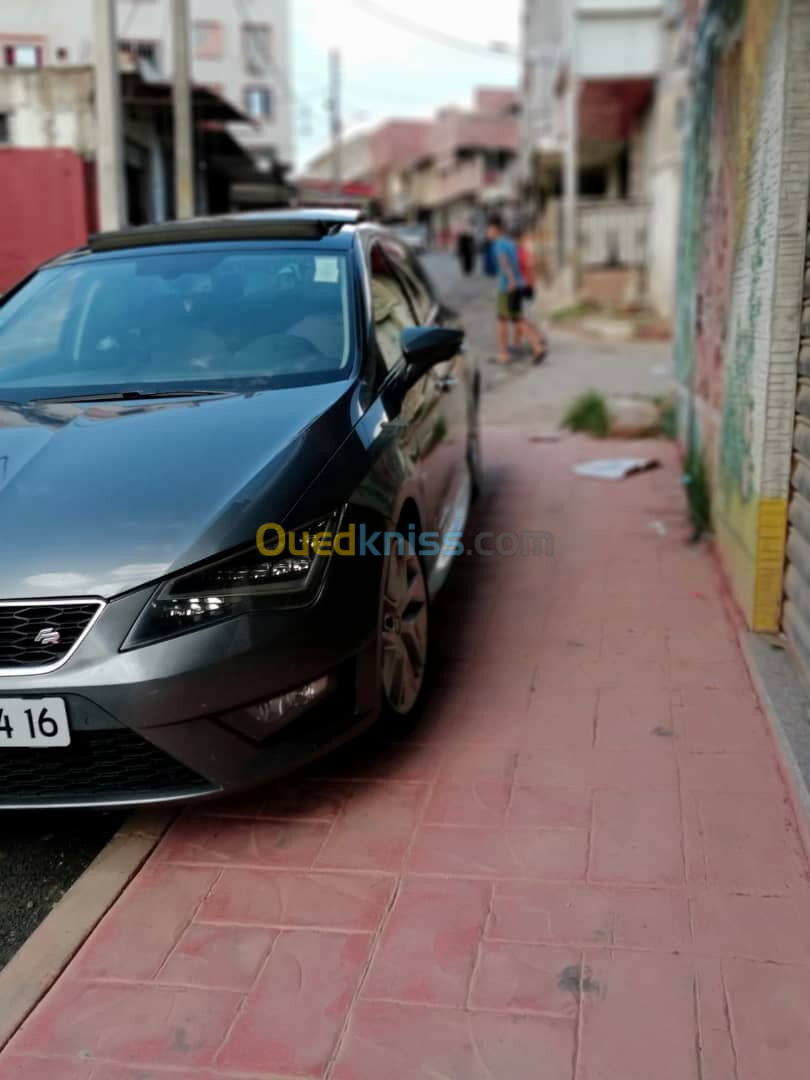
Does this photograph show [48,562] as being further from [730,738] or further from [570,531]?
[570,531]

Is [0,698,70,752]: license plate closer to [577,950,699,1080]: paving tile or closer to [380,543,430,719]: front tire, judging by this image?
[380,543,430,719]: front tire

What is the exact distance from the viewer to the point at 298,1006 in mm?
2395

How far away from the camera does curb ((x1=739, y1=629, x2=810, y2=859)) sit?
3118 mm

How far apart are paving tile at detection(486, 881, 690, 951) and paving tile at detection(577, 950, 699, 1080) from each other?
7 centimetres

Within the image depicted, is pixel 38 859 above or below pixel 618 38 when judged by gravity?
below

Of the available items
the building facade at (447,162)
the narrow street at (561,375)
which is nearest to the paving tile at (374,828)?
the narrow street at (561,375)

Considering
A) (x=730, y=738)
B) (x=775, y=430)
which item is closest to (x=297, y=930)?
(x=730, y=738)

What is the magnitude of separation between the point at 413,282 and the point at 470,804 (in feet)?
9.97

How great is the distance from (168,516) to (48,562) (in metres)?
0.32

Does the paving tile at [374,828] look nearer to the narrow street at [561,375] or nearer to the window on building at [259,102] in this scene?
the narrow street at [561,375]

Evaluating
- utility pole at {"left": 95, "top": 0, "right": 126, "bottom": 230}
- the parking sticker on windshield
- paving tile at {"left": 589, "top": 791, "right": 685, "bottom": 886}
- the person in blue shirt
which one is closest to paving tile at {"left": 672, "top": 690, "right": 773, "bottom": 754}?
paving tile at {"left": 589, "top": 791, "right": 685, "bottom": 886}

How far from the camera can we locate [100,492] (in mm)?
2895

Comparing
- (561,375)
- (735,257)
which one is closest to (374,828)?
(735,257)

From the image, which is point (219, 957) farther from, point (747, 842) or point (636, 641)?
A: point (636, 641)
